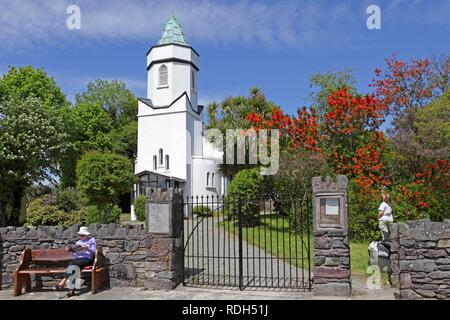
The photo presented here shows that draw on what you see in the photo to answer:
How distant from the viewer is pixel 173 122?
30.7 m

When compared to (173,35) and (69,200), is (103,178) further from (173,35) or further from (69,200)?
(173,35)

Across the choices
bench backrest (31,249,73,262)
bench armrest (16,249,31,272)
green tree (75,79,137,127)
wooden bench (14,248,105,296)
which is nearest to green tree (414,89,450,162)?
wooden bench (14,248,105,296)

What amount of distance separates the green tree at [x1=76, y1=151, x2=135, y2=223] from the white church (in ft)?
33.9

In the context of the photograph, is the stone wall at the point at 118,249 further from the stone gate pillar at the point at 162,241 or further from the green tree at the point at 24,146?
the green tree at the point at 24,146

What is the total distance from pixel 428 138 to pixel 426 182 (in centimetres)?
172

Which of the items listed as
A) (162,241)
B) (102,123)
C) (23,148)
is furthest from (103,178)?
(102,123)

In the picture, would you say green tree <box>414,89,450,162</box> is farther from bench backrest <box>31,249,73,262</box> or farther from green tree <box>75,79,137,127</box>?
green tree <box>75,79,137,127</box>

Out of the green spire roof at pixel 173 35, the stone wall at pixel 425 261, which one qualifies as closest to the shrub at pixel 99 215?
the stone wall at pixel 425 261

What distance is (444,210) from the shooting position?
14359mm

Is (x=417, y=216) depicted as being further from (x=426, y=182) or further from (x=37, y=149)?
(x=37, y=149)

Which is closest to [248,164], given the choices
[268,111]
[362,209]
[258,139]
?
[258,139]

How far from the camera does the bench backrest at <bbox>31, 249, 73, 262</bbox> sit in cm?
848

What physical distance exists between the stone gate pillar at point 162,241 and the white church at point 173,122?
68.7 ft

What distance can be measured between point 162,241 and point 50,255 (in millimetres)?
2379
